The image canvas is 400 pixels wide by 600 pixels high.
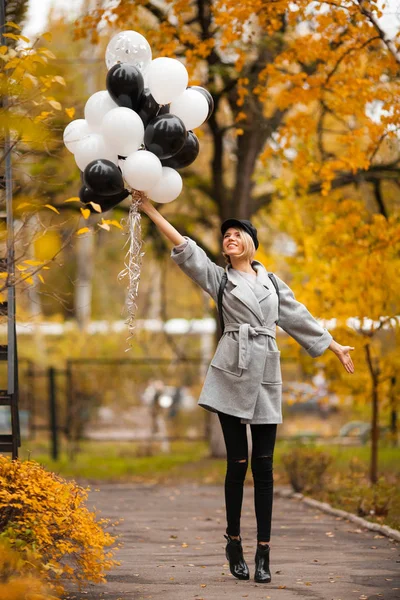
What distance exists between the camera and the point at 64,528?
13.6 feet

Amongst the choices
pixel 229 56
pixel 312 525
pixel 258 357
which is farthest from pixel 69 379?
pixel 258 357

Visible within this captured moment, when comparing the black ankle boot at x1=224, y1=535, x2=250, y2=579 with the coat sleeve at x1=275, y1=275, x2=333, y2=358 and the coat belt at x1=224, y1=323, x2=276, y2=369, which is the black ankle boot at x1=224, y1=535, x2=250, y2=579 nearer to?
the coat belt at x1=224, y1=323, x2=276, y2=369

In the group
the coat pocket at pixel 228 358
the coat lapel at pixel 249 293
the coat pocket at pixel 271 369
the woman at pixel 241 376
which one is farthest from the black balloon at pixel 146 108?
the coat pocket at pixel 271 369

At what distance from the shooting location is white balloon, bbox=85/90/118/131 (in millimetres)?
4777

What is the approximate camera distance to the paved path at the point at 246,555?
443 cm

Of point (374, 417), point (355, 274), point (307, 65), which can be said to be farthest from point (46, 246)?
point (307, 65)

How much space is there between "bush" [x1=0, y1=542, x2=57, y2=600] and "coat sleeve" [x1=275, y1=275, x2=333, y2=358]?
190 cm

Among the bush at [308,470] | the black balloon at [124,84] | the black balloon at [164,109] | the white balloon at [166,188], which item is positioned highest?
the black balloon at [124,84]

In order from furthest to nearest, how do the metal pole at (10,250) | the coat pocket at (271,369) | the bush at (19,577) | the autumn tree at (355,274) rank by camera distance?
the autumn tree at (355,274) → the coat pocket at (271,369) → the metal pole at (10,250) → the bush at (19,577)

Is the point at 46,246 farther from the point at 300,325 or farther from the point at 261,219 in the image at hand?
the point at 261,219

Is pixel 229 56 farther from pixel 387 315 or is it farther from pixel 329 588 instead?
pixel 329 588

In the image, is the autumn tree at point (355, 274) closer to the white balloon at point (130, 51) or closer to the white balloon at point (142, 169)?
the white balloon at point (130, 51)

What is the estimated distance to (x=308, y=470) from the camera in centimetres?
899

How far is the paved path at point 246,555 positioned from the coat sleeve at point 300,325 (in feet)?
3.94
